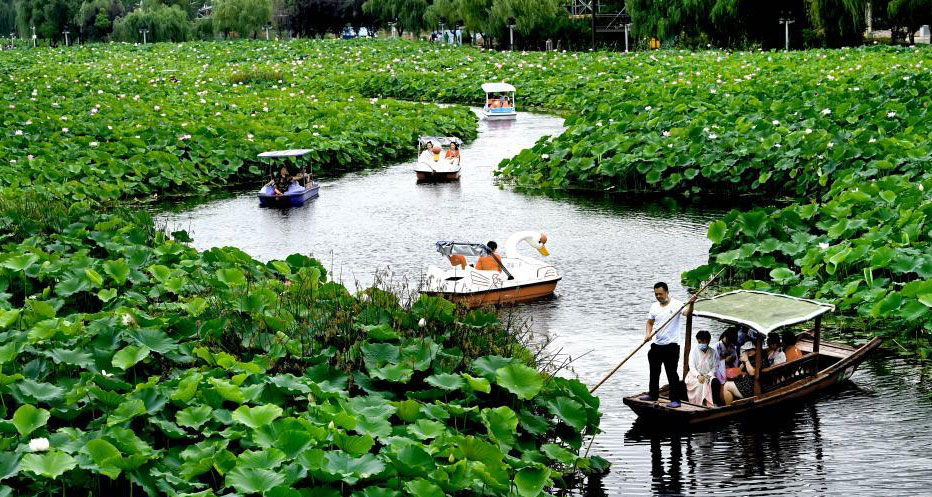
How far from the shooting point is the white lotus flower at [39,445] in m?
7.34

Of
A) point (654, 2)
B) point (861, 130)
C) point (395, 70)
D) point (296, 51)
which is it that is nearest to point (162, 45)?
point (296, 51)

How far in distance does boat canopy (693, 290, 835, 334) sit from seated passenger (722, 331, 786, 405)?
39cm

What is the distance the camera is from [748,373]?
10656 millimetres

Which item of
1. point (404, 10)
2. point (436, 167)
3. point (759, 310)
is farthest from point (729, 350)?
point (404, 10)

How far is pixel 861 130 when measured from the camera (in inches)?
814

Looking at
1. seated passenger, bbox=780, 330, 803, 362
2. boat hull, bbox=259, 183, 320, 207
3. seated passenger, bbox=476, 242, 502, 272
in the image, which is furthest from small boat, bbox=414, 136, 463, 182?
seated passenger, bbox=780, 330, 803, 362

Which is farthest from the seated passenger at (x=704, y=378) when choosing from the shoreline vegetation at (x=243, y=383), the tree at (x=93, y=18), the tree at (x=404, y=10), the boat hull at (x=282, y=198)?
the tree at (x=93, y=18)

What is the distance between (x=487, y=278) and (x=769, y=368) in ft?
15.4

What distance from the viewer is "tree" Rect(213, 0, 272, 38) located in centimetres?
7288

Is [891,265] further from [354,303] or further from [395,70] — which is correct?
[395,70]

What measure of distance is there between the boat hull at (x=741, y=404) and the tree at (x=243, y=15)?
65.9 meters

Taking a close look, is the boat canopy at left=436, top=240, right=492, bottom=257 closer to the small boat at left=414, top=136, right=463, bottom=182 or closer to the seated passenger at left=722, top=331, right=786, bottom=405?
the seated passenger at left=722, top=331, right=786, bottom=405

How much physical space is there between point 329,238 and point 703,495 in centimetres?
1154

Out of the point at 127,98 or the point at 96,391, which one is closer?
the point at 96,391
